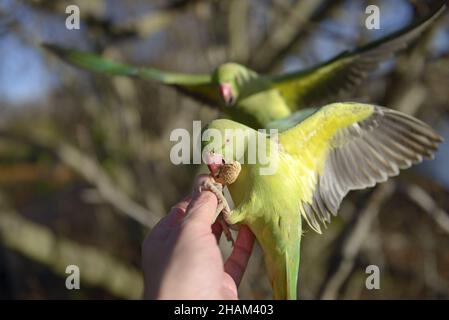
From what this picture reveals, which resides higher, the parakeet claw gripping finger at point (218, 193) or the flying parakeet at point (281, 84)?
the flying parakeet at point (281, 84)

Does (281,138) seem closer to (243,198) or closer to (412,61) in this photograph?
(243,198)

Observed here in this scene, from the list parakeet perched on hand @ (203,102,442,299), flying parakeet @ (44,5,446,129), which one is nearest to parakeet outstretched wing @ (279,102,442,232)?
parakeet perched on hand @ (203,102,442,299)

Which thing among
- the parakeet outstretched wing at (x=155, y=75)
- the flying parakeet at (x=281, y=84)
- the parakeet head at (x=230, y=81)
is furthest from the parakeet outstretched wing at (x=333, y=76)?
the parakeet outstretched wing at (x=155, y=75)

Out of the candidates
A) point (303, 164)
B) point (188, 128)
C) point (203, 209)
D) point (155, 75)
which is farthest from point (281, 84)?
point (188, 128)

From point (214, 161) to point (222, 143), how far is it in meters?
0.05

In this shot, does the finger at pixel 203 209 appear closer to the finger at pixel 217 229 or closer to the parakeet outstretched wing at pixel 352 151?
the finger at pixel 217 229

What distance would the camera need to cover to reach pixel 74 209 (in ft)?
26.0

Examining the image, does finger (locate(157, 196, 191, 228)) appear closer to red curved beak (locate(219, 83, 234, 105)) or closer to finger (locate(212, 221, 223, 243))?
finger (locate(212, 221, 223, 243))

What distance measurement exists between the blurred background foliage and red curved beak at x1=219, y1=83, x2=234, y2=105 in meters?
0.66

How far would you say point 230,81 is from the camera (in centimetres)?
220

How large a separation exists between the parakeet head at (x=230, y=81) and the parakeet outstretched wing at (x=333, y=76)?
0.14m

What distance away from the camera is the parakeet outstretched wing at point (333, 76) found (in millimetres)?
2116
